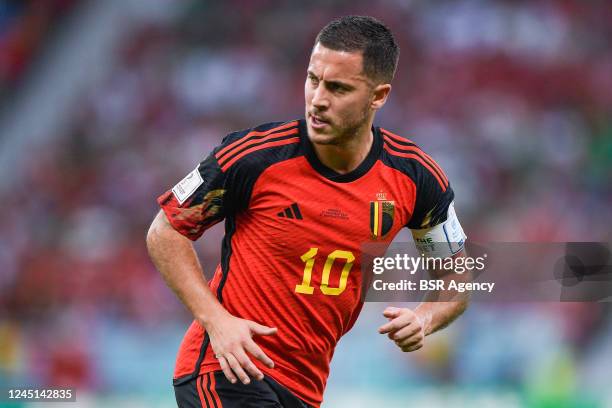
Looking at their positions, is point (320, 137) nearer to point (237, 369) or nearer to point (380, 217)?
point (380, 217)

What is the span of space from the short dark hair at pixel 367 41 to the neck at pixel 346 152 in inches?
8.7

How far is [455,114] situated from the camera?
11.6 metres

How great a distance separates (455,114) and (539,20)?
1986 millimetres

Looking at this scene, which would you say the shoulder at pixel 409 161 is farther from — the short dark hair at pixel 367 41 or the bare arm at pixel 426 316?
the bare arm at pixel 426 316

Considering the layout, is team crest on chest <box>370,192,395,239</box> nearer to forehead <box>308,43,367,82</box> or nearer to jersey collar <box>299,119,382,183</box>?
jersey collar <box>299,119,382,183</box>

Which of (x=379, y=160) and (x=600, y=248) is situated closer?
(x=379, y=160)

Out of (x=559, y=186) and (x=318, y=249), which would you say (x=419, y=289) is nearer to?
(x=318, y=249)

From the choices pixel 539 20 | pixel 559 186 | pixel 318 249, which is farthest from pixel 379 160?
pixel 539 20

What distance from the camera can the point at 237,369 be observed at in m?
3.35

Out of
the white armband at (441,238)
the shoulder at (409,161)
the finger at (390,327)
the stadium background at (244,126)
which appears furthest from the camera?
the stadium background at (244,126)

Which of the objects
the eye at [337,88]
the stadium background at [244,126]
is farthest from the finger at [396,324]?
the stadium background at [244,126]

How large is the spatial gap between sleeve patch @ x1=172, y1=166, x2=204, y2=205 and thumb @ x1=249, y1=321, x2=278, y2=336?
0.55 metres

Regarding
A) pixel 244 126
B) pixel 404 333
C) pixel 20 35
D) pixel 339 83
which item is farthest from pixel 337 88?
pixel 20 35

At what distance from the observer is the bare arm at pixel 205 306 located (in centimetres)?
337
